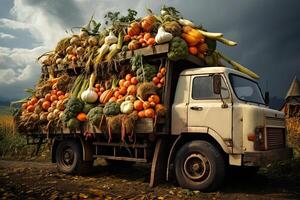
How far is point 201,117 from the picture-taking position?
258 inches

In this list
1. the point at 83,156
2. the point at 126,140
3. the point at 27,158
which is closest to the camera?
the point at 126,140

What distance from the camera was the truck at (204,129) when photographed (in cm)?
612

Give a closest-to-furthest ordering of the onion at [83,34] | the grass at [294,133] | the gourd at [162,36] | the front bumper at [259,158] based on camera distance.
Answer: the front bumper at [259,158] < the gourd at [162,36] < the onion at [83,34] < the grass at [294,133]

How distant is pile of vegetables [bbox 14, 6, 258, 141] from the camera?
22.8 ft

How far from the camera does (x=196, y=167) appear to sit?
6.43 meters

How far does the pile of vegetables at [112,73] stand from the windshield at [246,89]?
2.51 feet

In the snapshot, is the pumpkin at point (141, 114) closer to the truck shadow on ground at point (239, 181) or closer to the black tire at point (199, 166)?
the black tire at point (199, 166)

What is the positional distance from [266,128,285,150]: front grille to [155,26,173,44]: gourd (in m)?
2.96

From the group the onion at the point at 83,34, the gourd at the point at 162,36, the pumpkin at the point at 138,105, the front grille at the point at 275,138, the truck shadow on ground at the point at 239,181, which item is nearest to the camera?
the front grille at the point at 275,138

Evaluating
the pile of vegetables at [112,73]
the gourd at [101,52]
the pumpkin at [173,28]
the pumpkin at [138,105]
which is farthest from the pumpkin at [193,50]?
the gourd at [101,52]

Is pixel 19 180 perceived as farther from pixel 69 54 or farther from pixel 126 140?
pixel 69 54

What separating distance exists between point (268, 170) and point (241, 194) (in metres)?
3.33

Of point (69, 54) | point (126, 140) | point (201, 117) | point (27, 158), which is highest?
point (69, 54)

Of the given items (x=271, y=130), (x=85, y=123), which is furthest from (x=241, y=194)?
(x=85, y=123)
